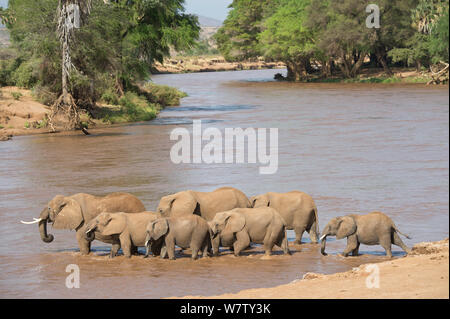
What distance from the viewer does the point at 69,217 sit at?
1402 cm

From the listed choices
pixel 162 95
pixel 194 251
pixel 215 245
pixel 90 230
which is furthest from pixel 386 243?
pixel 162 95

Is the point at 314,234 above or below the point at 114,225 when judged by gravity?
below

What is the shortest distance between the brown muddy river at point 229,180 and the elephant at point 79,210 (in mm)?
369

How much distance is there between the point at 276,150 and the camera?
28.4 meters

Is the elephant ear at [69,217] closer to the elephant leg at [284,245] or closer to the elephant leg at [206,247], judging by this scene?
the elephant leg at [206,247]

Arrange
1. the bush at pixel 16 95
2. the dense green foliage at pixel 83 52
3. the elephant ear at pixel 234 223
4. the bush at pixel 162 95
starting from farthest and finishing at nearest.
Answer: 1. the bush at pixel 162 95
2. the bush at pixel 16 95
3. the dense green foliage at pixel 83 52
4. the elephant ear at pixel 234 223

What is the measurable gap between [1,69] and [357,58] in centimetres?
4761

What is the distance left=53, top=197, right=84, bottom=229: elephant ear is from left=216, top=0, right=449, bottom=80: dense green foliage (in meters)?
45.9

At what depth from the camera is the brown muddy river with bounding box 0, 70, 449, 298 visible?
1228cm

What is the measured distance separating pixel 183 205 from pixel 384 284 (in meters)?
5.32

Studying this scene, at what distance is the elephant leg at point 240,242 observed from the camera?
523 inches

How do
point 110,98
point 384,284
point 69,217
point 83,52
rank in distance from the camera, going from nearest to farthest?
1. point 384,284
2. point 69,217
3. point 83,52
4. point 110,98

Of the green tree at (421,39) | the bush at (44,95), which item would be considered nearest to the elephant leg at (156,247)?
the bush at (44,95)

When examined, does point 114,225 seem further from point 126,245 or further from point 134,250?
point 134,250
